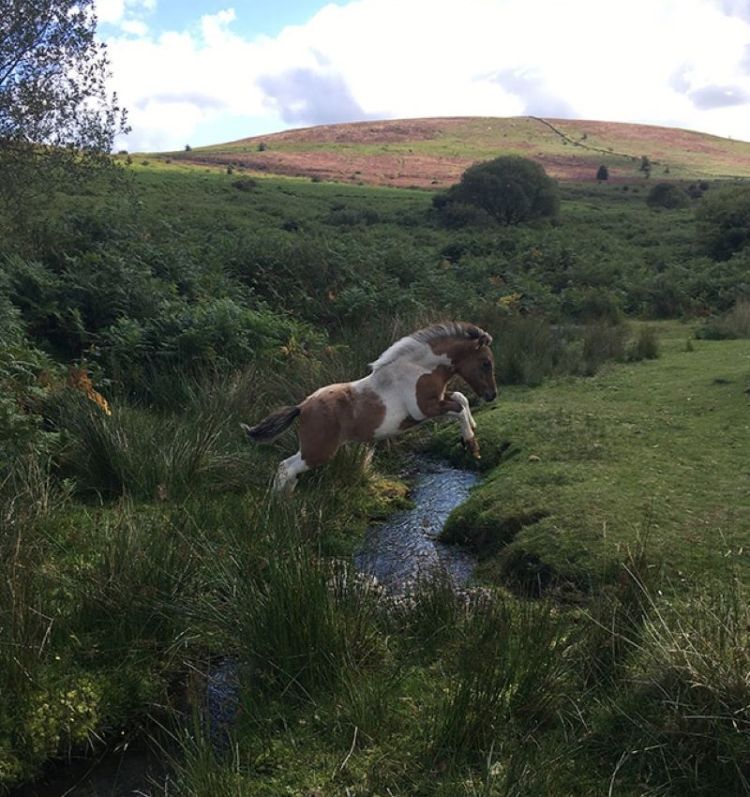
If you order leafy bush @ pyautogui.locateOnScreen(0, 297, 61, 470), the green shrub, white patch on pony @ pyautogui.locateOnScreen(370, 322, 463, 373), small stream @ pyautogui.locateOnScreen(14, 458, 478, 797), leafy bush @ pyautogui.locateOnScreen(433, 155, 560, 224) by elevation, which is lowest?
small stream @ pyautogui.locateOnScreen(14, 458, 478, 797)

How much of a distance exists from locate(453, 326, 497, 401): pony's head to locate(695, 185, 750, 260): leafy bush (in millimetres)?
19288

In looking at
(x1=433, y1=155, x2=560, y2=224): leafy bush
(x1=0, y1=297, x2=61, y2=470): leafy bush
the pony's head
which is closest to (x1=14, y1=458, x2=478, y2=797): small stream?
the pony's head

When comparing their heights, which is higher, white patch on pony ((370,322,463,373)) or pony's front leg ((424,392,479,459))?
white patch on pony ((370,322,463,373))

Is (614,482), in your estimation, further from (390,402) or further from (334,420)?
(334,420)

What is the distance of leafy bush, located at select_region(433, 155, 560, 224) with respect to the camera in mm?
42969

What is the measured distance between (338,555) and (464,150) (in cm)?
10002

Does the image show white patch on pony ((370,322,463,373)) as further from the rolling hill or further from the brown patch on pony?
the rolling hill

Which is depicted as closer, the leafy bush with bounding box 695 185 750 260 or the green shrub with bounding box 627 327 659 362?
the green shrub with bounding box 627 327 659 362

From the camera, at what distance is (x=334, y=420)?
716 centimetres

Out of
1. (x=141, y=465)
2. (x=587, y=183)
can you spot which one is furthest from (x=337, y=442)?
(x=587, y=183)

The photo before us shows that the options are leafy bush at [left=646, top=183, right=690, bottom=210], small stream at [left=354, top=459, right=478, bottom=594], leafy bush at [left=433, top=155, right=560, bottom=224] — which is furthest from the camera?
leafy bush at [left=646, top=183, right=690, bottom=210]

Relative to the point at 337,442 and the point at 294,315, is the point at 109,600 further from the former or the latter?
the point at 294,315

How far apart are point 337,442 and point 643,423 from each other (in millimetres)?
3709

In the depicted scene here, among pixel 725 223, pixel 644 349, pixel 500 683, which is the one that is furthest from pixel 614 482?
pixel 725 223
